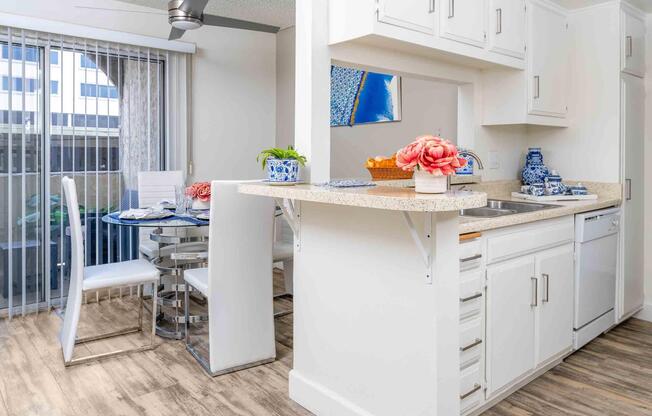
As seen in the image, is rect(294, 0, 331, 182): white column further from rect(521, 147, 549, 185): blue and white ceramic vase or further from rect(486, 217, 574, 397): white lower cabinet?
rect(521, 147, 549, 185): blue and white ceramic vase

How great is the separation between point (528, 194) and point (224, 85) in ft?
9.94

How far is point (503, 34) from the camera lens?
9.36ft

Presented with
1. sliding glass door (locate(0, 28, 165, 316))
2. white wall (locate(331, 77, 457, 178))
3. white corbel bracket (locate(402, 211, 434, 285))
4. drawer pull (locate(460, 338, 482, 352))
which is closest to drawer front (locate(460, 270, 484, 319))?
drawer pull (locate(460, 338, 482, 352))

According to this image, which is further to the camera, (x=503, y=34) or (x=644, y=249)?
(x=644, y=249)

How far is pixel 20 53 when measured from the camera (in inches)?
142

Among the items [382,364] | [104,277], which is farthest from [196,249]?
A: [382,364]

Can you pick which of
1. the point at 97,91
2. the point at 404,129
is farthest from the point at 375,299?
the point at 97,91

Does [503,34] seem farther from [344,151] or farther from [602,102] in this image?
[344,151]

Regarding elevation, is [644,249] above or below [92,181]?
below

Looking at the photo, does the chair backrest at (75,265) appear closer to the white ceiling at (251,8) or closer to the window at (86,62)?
the window at (86,62)

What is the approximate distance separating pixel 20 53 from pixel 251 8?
185 cm

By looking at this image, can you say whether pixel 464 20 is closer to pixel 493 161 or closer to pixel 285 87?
pixel 493 161

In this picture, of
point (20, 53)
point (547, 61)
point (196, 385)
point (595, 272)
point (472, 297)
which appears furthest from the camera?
point (20, 53)

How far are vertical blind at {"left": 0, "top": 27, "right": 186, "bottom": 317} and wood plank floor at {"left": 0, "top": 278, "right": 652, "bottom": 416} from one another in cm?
77
